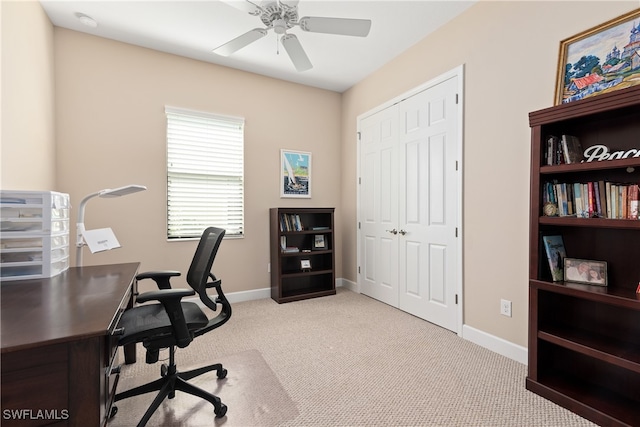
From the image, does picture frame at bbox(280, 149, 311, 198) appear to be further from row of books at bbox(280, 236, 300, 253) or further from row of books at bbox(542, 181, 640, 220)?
row of books at bbox(542, 181, 640, 220)

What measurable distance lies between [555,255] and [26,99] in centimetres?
389

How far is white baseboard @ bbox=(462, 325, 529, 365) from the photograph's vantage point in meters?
2.21

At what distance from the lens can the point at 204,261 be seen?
6.19ft

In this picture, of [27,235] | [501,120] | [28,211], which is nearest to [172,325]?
[27,235]

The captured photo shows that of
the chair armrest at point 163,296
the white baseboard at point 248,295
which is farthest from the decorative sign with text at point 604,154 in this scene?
the white baseboard at point 248,295

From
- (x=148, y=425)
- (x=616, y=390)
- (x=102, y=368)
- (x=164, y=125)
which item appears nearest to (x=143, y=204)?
(x=164, y=125)

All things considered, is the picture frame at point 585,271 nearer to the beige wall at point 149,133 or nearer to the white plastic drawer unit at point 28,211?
the beige wall at point 149,133

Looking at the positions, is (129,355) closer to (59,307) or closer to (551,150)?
(59,307)

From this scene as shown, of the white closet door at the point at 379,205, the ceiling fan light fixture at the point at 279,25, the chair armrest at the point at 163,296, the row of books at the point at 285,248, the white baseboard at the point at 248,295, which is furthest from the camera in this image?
the row of books at the point at 285,248

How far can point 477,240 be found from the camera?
254cm

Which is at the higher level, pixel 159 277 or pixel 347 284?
pixel 159 277

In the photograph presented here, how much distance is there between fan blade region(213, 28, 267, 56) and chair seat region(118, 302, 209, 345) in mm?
2007

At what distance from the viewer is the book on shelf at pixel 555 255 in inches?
72.3

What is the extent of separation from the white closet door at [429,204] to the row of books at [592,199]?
0.93m
